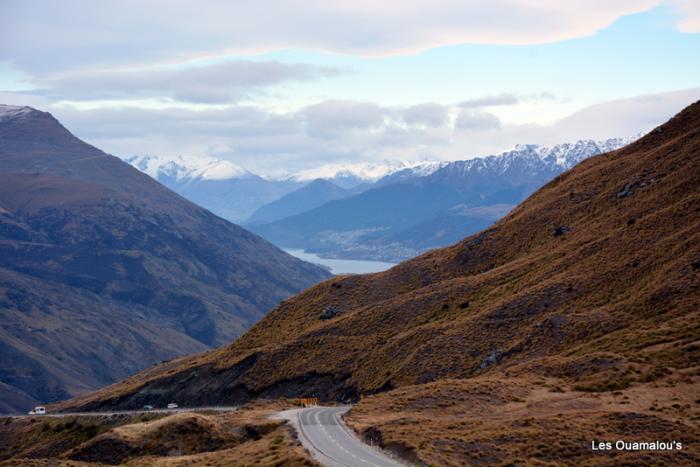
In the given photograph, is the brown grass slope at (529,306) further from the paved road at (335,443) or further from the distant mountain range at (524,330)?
the paved road at (335,443)

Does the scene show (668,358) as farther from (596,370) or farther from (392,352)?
(392,352)

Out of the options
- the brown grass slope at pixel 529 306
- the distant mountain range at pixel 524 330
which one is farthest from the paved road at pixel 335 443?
the brown grass slope at pixel 529 306

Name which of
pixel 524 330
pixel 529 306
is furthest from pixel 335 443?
pixel 529 306

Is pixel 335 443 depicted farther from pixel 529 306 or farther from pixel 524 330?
pixel 529 306

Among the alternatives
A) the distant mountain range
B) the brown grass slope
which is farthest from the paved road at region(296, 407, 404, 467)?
the brown grass slope

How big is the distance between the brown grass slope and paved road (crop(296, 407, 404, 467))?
20.1m

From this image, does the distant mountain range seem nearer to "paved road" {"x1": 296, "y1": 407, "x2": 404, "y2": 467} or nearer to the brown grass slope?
the brown grass slope

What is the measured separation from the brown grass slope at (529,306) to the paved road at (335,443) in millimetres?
20100

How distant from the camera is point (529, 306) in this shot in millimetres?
105562

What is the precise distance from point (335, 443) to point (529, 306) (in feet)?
153

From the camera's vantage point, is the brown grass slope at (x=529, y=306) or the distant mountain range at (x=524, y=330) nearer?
the distant mountain range at (x=524, y=330)

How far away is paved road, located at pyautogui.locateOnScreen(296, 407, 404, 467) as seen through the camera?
188 ft

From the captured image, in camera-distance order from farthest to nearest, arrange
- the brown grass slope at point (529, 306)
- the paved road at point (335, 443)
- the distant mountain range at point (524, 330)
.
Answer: the brown grass slope at point (529, 306) → the distant mountain range at point (524, 330) → the paved road at point (335, 443)

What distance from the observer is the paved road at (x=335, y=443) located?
188 feet
